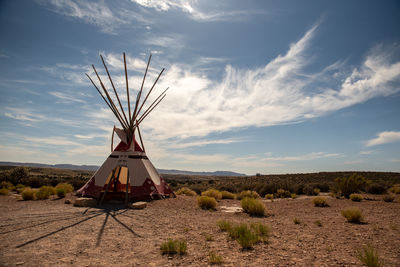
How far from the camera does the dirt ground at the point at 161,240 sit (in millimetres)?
4723

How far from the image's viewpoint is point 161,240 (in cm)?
627

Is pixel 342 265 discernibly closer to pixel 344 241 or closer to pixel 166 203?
pixel 344 241

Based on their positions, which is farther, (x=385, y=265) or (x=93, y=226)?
(x=93, y=226)

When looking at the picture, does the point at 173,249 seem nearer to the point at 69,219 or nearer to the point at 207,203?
the point at 69,219

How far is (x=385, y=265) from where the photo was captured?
4289 mm

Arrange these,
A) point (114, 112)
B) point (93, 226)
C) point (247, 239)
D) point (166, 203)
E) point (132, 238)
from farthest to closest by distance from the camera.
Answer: point (114, 112), point (166, 203), point (93, 226), point (132, 238), point (247, 239)

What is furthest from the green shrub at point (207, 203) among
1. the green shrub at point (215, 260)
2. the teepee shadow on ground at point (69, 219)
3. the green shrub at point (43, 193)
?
the green shrub at point (43, 193)

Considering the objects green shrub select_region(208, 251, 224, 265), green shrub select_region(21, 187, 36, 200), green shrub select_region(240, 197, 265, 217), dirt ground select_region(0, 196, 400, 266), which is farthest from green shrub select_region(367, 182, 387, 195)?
green shrub select_region(21, 187, 36, 200)

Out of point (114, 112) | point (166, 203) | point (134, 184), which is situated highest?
point (114, 112)

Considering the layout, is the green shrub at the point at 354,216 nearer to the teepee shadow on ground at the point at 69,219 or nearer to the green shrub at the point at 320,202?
the green shrub at the point at 320,202

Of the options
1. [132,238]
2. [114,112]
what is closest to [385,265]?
[132,238]

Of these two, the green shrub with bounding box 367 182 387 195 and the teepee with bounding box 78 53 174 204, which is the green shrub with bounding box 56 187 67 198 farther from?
the green shrub with bounding box 367 182 387 195

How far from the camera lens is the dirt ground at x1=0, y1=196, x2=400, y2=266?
186 inches

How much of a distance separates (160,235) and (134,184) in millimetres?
6737
